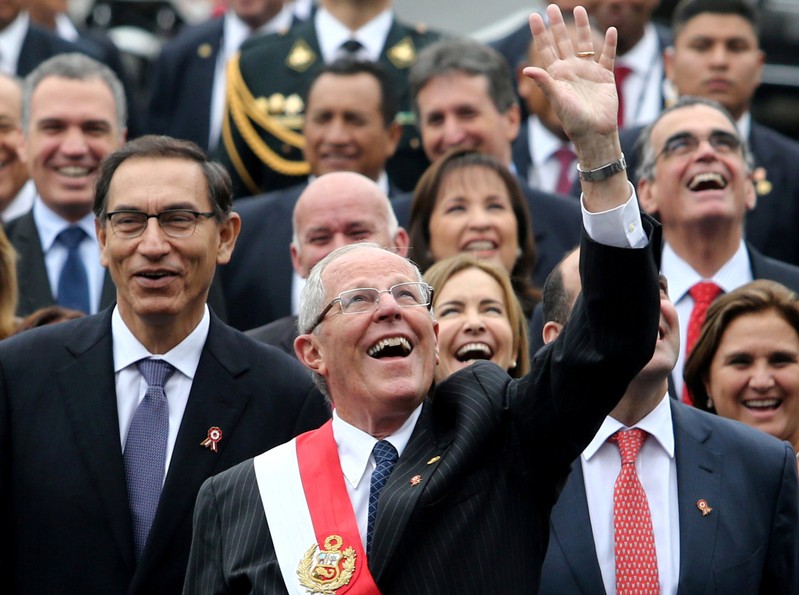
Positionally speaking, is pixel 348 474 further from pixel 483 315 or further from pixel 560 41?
pixel 483 315

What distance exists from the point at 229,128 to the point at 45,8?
8.99 ft

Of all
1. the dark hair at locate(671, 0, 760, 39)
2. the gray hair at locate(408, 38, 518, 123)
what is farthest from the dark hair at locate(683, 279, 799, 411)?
the dark hair at locate(671, 0, 760, 39)

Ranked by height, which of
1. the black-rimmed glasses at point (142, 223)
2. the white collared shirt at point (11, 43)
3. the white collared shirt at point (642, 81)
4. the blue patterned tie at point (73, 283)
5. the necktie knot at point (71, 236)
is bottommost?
the black-rimmed glasses at point (142, 223)

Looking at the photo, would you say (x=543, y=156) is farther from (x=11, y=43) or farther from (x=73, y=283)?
(x=11, y=43)

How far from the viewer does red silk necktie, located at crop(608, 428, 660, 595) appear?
16.6 ft

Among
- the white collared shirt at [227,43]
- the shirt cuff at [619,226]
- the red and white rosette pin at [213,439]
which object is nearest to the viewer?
the shirt cuff at [619,226]

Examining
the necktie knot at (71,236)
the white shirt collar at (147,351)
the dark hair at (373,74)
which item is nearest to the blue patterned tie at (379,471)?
the white shirt collar at (147,351)

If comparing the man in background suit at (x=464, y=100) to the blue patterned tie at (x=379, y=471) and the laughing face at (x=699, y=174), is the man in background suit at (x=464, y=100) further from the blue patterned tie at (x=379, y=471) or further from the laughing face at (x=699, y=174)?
the blue patterned tie at (x=379, y=471)

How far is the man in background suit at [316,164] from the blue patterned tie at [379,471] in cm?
302

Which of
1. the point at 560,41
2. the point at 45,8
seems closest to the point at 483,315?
the point at 560,41

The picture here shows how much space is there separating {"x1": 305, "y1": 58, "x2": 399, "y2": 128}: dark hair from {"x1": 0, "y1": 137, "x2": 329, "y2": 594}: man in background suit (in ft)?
8.89

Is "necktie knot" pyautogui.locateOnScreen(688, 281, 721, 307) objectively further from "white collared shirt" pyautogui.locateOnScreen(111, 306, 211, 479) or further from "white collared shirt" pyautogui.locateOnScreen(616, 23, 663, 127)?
"white collared shirt" pyautogui.locateOnScreen(616, 23, 663, 127)

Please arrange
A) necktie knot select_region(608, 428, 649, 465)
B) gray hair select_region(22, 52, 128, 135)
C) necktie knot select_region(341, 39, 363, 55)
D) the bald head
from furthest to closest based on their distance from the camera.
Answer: necktie knot select_region(341, 39, 363, 55), gray hair select_region(22, 52, 128, 135), the bald head, necktie knot select_region(608, 428, 649, 465)

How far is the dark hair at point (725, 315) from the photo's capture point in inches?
246
